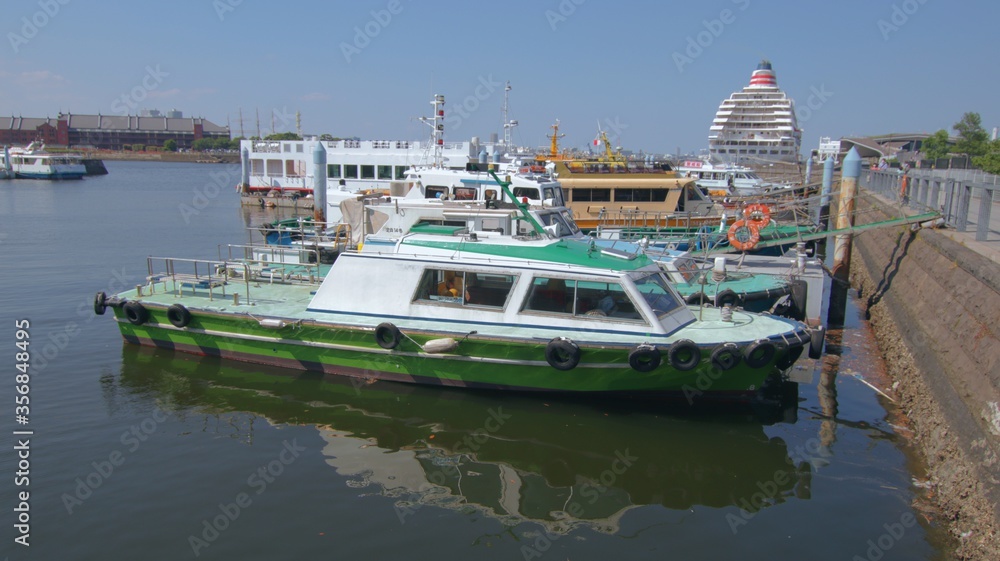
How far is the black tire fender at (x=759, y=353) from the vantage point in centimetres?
903

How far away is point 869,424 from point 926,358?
4.78 ft

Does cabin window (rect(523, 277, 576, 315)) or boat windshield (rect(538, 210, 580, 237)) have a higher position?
boat windshield (rect(538, 210, 580, 237))

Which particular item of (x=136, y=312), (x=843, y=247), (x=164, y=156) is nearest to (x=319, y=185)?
(x=136, y=312)

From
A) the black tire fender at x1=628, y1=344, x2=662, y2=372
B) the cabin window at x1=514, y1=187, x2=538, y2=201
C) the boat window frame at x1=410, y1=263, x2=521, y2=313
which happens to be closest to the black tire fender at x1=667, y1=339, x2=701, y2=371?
the black tire fender at x1=628, y1=344, x2=662, y2=372

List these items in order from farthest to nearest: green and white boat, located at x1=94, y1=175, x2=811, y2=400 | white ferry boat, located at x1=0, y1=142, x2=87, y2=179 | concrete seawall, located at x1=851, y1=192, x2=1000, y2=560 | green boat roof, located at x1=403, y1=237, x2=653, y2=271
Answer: white ferry boat, located at x1=0, y1=142, x2=87, y2=179 < green boat roof, located at x1=403, y1=237, x2=653, y2=271 < green and white boat, located at x1=94, y1=175, x2=811, y2=400 < concrete seawall, located at x1=851, y1=192, x2=1000, y2=560

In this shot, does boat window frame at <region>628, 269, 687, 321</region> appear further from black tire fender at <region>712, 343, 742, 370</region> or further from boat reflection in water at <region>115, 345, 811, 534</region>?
boat reflection in water at <region>115, 345, 811, 534</region>

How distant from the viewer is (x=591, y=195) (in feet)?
77.0

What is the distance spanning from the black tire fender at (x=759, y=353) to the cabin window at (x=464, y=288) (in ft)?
10.9

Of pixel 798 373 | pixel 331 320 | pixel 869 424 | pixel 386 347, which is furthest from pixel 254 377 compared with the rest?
pixel 869 424

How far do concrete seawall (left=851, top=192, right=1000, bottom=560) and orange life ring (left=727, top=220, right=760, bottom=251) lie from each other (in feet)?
9.84

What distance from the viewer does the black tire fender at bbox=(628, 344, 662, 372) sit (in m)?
9.02

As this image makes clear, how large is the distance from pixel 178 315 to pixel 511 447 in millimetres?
6194

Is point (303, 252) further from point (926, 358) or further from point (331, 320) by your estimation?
point (926, 358)

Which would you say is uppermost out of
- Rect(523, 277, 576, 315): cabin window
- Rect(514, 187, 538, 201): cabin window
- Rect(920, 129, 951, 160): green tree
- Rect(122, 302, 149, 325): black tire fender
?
Rect(920, 129, 951, 160): green tree
